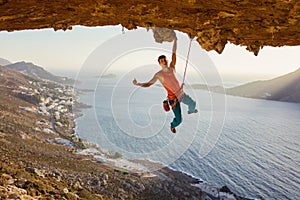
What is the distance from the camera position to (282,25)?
4.44 meters

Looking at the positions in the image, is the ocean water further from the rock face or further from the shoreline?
the rock face

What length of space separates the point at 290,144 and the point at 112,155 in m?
43.3

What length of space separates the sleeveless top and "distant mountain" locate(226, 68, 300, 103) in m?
143

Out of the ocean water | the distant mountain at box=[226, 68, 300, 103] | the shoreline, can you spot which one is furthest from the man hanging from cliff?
the distant mountain at box=[226, 68, 300, 103]

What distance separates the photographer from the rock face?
3974 mm

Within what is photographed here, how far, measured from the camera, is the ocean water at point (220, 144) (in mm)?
51719

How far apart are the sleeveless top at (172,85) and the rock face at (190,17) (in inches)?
71.9

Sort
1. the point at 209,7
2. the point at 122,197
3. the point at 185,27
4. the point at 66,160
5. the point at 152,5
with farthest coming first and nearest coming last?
the point at 66,160 < the point at 122,197 < the point at 185,27 < the point at 152,5 < the point at 209,7

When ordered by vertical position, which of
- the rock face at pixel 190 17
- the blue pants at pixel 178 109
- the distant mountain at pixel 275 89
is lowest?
the blue pants at pixel 178 109

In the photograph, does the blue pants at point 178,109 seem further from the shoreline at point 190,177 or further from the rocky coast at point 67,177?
the shoreline at point 190,177

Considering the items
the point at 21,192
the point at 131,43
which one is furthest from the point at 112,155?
the point at 131,43

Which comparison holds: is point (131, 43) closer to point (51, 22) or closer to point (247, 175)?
point (51, 22)

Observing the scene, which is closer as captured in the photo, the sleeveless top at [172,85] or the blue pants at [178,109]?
the sleeveless top at [172,85]

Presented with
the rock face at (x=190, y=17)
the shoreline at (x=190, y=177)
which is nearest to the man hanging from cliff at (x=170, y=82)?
the rock face at (x=190, y=17)
